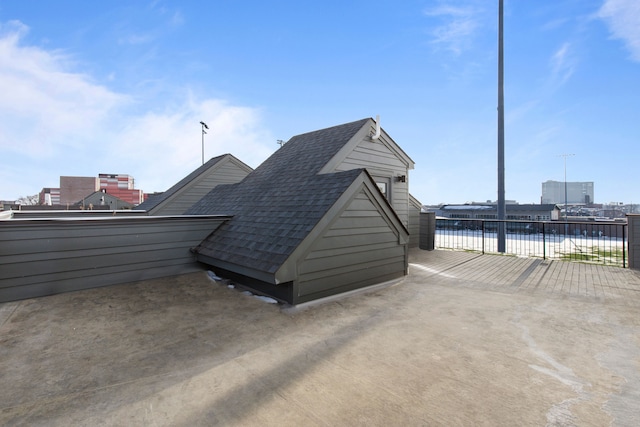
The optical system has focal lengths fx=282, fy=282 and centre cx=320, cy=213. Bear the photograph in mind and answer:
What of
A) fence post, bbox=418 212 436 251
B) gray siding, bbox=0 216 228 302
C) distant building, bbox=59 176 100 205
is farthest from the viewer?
distant building, bbox=59 176 100 205

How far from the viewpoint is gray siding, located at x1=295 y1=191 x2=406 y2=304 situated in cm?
507

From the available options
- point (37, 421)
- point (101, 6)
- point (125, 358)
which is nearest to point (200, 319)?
point (125, 358)

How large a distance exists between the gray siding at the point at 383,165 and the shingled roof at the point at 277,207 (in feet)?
1.93

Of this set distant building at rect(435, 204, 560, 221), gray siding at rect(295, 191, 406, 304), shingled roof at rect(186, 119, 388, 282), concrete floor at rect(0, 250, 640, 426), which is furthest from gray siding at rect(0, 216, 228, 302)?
distant building at rect(435, 204, 560, 221)

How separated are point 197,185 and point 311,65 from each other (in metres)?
7.88

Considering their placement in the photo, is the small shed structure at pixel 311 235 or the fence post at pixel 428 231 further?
the fence post at pixel 428 231

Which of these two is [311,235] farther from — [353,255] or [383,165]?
[383,165]

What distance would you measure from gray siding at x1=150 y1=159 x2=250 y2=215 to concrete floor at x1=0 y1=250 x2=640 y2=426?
8.64m

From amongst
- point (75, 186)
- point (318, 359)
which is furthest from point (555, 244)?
point (75, 186)

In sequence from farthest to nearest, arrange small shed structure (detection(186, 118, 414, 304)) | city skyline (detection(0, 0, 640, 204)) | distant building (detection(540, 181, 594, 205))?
distant building (detection(540, 181, 594, 205)), city skyline (detection(0, 0, 640, 204)), small shed structure (detection(186, 118, 414, 304))

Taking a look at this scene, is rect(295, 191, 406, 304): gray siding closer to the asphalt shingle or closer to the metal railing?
the asphalt shingle

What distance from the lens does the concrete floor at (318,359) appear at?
233 cm

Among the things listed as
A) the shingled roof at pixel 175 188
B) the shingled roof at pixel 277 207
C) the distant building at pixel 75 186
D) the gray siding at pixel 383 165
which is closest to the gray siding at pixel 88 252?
the shingled roof at pixel 277 207

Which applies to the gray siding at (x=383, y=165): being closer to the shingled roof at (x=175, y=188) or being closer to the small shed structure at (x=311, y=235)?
the small shed structure at (x=311, y=235)
